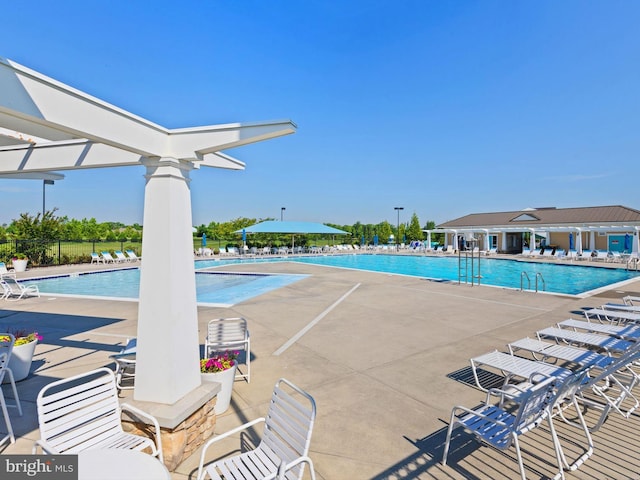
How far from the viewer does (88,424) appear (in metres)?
2.73

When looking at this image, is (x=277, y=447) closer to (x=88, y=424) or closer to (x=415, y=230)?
(x=88, y=424)

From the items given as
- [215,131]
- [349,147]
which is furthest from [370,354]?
[349,147]

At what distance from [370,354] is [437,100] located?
26.5m

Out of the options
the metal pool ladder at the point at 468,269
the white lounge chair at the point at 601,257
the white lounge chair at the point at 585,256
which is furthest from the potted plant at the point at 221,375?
the white lounge chair at the point at 585,256

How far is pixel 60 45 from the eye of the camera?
768cm

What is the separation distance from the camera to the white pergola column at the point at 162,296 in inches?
122

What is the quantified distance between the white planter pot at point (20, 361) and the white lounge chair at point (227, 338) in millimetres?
2450

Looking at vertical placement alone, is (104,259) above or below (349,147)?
below

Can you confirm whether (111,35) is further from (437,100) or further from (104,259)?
(437,100)

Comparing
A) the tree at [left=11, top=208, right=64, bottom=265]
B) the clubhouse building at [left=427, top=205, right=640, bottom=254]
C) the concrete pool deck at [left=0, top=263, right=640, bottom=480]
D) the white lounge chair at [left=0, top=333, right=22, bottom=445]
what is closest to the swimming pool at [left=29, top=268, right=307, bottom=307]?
the concrete pool deck at [left=0, top=263, right=640, bottom=480]

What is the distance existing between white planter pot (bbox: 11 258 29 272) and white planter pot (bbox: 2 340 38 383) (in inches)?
664

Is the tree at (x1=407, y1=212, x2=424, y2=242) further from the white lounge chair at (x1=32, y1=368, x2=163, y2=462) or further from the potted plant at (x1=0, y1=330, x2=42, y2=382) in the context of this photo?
the white lounge chair at (x1=32, y1=368, x2=163, y2=462)

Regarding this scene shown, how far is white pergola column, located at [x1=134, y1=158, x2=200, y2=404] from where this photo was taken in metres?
3.10

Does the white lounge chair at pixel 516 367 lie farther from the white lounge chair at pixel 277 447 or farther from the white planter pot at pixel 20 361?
the white planter pot at pixel 20 361
